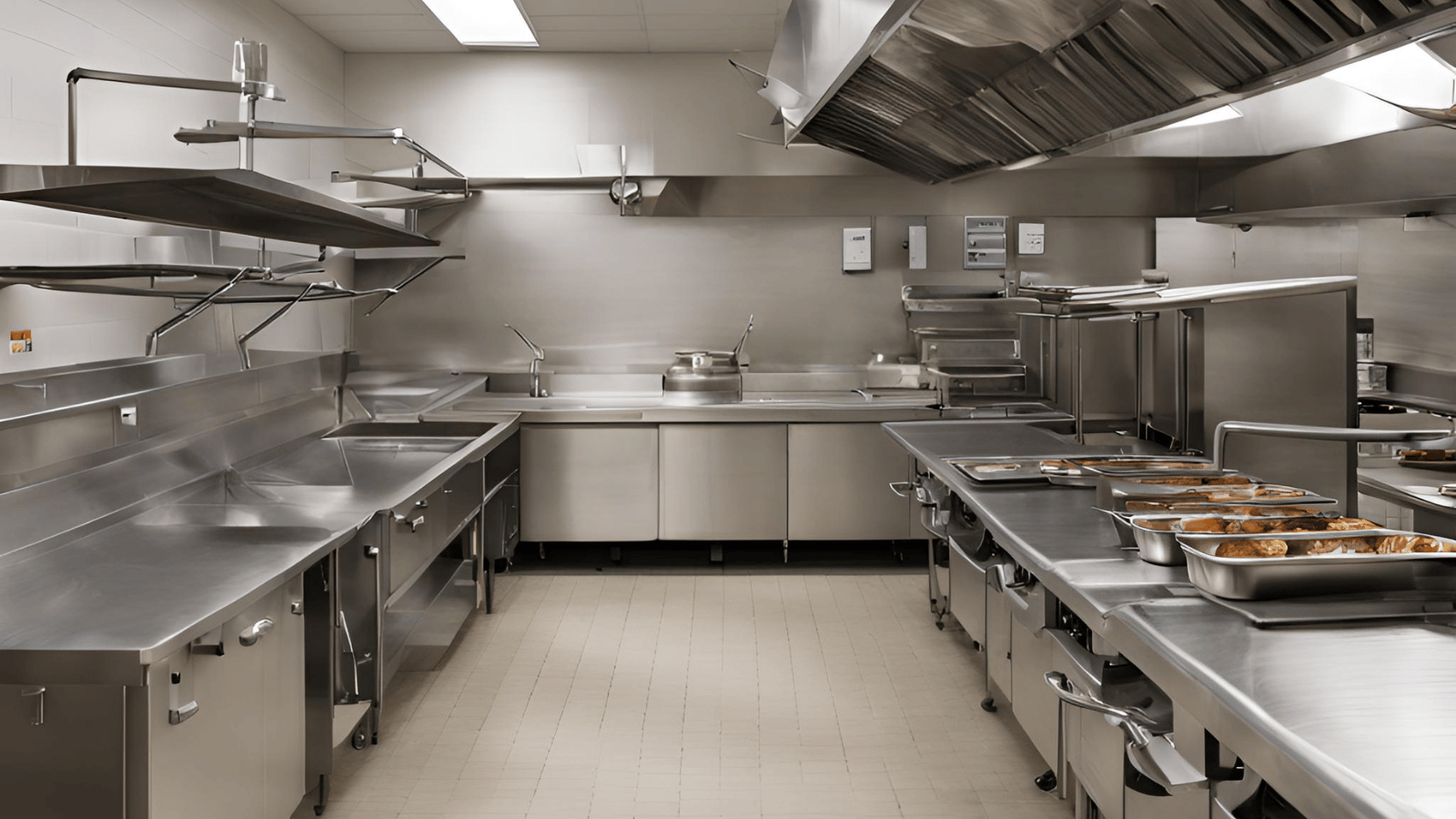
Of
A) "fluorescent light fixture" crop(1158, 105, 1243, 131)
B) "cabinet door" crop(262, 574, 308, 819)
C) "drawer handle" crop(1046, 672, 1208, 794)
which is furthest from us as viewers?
"fluorescent light fixture" crop(1158, 105, 1243, 131)

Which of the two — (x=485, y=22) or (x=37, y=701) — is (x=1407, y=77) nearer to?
(x=37, y=701)

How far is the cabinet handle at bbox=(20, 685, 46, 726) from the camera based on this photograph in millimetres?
1664

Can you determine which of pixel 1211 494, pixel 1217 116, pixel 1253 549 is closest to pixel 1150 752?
pixel 1253 549

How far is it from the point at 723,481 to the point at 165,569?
331 centimetres

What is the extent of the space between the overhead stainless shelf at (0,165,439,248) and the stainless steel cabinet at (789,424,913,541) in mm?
2547

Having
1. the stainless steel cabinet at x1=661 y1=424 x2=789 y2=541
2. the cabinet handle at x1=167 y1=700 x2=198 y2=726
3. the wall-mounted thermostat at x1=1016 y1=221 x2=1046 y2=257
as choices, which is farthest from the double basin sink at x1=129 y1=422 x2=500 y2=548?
the wall-mounted thermostat at x1=1016 y1=221 x2=1046 y2=257

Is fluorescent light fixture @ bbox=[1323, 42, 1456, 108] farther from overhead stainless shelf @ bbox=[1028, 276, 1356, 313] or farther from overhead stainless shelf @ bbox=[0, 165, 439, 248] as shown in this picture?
overhead stainless shelf @ bbox=[0, 165, 439, 248]

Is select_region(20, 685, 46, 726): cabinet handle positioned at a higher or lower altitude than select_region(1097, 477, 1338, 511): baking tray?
lower

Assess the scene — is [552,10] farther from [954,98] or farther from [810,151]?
[954,98]

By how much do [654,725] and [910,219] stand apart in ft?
11.3

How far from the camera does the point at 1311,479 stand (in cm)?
272

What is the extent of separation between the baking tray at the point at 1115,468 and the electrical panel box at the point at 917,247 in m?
2.81

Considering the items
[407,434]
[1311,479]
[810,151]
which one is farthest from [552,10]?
[1311,479]

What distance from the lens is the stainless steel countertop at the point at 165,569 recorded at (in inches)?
65.1
